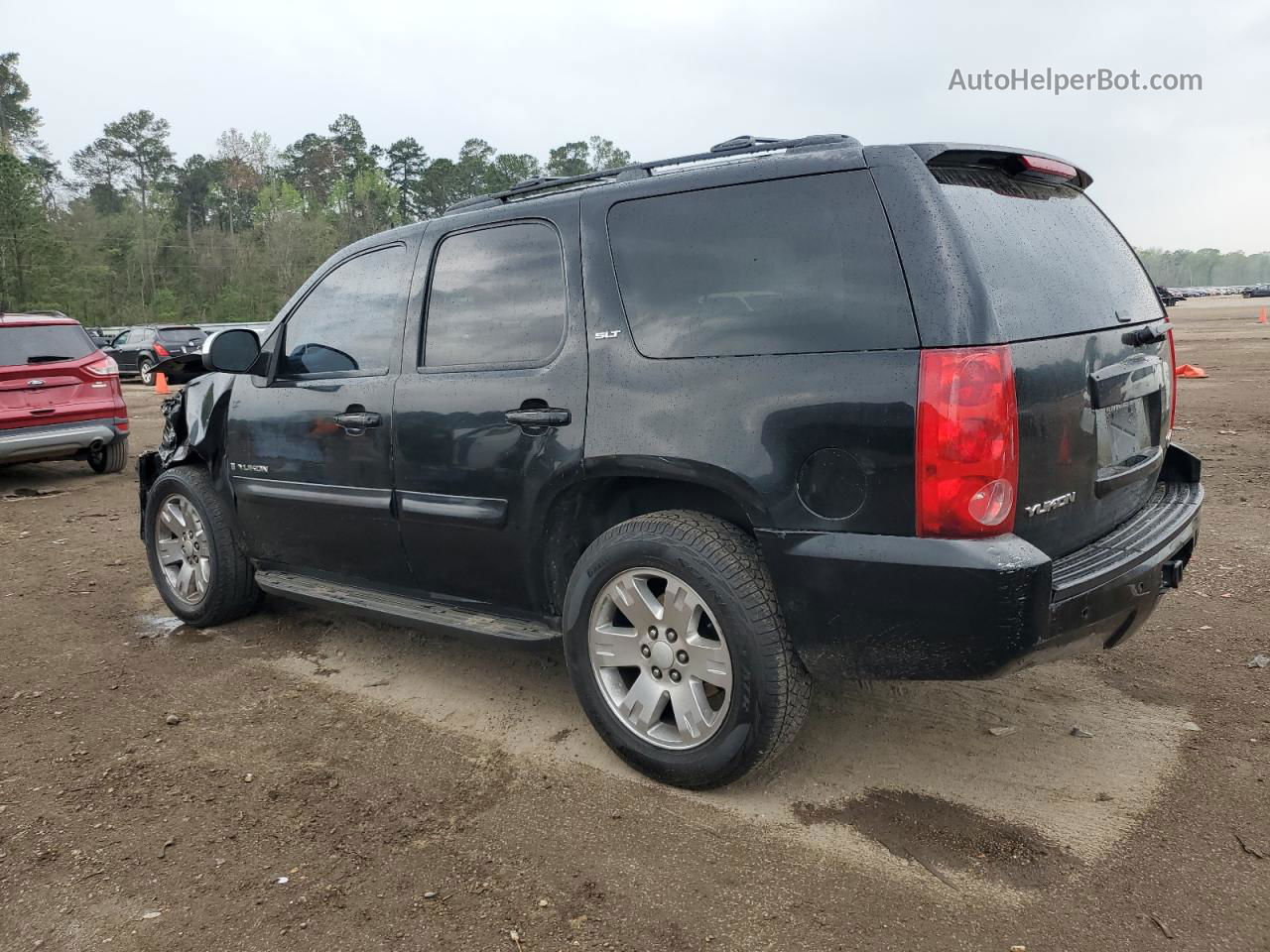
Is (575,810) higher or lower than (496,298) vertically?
lower

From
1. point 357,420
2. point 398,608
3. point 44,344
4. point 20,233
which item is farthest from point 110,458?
point 20,233

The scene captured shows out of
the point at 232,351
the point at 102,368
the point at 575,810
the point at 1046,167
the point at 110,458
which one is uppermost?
the point at 1046,167

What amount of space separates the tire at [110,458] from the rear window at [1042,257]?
931 cm

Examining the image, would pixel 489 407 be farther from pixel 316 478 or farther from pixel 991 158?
pixel 991 158

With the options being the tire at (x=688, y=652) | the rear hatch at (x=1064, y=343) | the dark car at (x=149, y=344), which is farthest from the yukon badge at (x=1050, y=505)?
the dark car at (x=149, y=344)

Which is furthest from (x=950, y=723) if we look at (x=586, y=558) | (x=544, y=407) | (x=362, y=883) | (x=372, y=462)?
(x=372, y=462)

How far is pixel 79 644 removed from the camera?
464cm

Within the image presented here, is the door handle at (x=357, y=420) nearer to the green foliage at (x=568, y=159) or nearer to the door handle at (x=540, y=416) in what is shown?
the door handle at (x=540, y=416)

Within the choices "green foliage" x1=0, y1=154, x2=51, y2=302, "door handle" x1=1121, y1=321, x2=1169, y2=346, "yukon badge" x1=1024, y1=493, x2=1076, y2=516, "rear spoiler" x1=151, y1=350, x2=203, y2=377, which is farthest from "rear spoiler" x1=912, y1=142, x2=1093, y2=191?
"green foliage" x1=0, y1=154, x2=51, y2=302

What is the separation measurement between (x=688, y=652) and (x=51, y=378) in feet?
27.5

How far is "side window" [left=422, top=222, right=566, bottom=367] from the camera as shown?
3369mm

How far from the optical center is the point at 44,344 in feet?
29.9

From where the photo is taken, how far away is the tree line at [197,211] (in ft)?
167

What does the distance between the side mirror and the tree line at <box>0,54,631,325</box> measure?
49.4 meters
